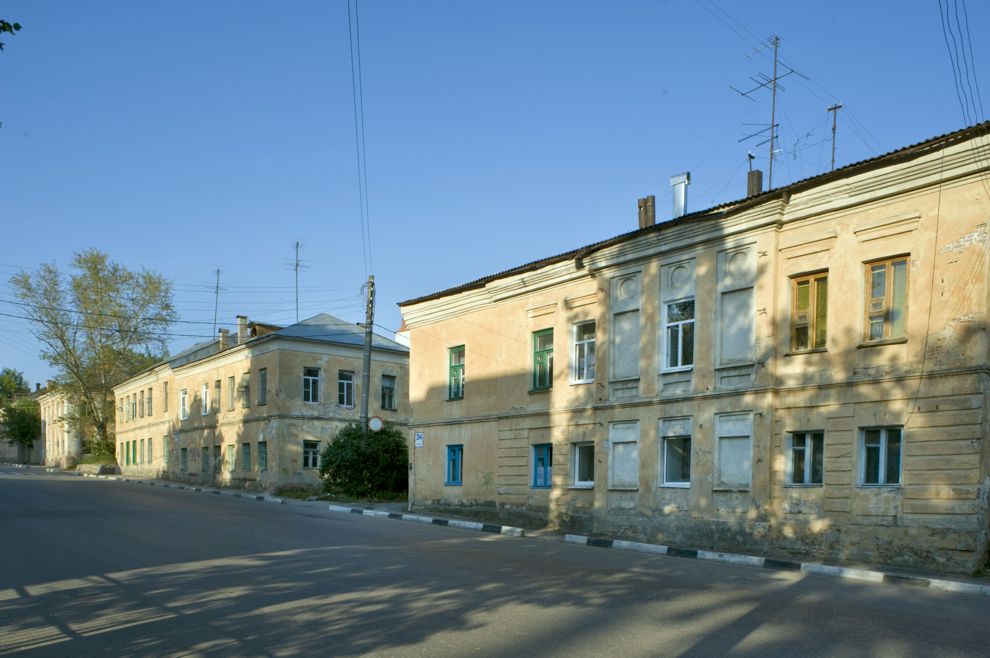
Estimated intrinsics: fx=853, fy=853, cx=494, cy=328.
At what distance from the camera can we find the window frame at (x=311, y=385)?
39.0 metres

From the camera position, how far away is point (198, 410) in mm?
46969

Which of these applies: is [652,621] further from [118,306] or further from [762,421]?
[118,306]

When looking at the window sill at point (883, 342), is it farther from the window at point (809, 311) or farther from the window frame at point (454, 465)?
the window frame at point (454, 465)

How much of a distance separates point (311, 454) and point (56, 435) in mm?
57017

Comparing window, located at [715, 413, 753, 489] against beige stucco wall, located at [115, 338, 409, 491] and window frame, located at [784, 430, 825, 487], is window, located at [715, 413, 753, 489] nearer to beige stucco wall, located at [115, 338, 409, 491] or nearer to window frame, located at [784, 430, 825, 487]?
window frame, located at [784, 430, 825, 487]

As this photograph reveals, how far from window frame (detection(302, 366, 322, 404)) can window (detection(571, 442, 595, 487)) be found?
66.6ft

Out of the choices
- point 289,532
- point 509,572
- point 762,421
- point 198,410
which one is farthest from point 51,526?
point 198,410

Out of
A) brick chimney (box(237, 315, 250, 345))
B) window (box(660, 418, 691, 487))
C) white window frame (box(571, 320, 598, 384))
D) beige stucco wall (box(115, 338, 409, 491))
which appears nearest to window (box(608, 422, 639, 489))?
window (box(660, 418, 691, 487))

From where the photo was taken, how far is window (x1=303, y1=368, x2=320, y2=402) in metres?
39.0

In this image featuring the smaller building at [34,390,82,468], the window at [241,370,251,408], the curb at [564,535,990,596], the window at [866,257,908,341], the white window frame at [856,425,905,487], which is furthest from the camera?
the smaller building at [34,390,82,468]

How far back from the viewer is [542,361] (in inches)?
902

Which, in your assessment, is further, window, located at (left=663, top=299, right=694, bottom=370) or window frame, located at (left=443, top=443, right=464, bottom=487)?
window frame, located at (left=443, top=443, right=464, bottom=487)

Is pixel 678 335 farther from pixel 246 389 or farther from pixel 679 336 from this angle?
pixel 246 389

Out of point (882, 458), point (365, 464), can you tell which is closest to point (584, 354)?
point (882, 458)
